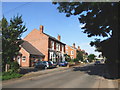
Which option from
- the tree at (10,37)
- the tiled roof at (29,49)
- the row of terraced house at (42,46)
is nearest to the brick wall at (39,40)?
the row of terraced house at (42,46)

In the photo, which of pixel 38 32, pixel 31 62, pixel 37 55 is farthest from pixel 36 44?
pixel 31 62

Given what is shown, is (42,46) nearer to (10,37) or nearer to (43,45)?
(43,45)

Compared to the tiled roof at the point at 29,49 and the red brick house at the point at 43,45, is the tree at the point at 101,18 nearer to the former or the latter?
the tiled roof at the point at 29,49

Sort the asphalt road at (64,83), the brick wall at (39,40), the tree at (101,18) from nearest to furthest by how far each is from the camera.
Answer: the asphalt road at (64,83) < the tree at (101,18) < the brick wall at (39,40)

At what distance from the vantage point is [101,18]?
48.5 feet

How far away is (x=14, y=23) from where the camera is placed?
17828 mm

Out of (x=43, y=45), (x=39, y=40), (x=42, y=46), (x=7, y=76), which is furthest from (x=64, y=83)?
(x=39, y=40)

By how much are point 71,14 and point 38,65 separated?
15915mm

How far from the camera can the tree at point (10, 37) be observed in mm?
16469

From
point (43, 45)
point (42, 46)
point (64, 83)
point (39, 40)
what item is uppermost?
point (39, 40)

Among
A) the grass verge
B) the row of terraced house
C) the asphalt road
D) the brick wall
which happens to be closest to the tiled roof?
the row of terraced house

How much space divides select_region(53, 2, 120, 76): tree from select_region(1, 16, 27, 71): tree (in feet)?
17.5

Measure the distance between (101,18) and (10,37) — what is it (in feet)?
32.9

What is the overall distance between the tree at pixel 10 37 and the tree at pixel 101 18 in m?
5.34
